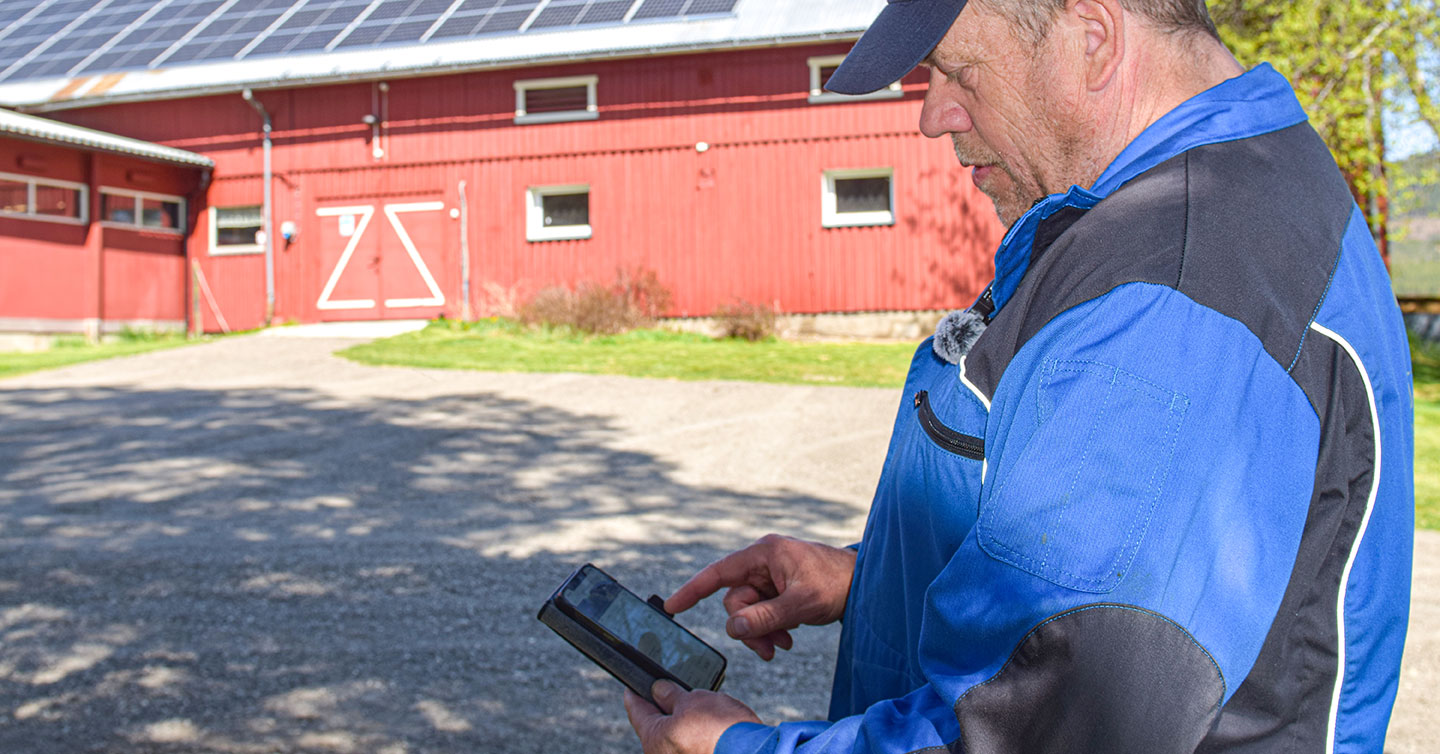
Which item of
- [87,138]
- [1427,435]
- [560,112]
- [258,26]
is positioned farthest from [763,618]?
[258,26]

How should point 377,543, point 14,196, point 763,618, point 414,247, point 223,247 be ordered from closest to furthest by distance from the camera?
point 763,618
point 377,543
point 14,196
point 414,247
point 223,247

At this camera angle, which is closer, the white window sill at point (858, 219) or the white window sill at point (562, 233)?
the white window sill at point (858, 219)

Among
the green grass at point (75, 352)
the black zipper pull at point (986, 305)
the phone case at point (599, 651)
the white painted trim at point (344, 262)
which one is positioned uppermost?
the white painted trim at point (344, 262)

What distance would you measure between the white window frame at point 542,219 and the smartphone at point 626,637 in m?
16.0

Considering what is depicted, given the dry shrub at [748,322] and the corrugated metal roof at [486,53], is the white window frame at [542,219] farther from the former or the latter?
the dry shrub at [748,322]

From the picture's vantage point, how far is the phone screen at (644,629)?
5.41ft

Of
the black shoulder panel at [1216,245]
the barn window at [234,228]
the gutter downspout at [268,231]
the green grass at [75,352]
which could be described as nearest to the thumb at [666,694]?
the black shoulder panel at [1216,245]

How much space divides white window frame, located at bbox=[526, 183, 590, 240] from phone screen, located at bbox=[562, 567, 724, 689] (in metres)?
16.0

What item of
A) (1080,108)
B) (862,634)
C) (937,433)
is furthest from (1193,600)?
(862,634)

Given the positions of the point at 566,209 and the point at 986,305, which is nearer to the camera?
the point at 986,305

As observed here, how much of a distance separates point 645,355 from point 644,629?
39.3ft

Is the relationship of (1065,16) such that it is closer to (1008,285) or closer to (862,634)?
(1008,285)

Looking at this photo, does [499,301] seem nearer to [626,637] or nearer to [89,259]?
[89,259]

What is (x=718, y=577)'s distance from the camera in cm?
186
